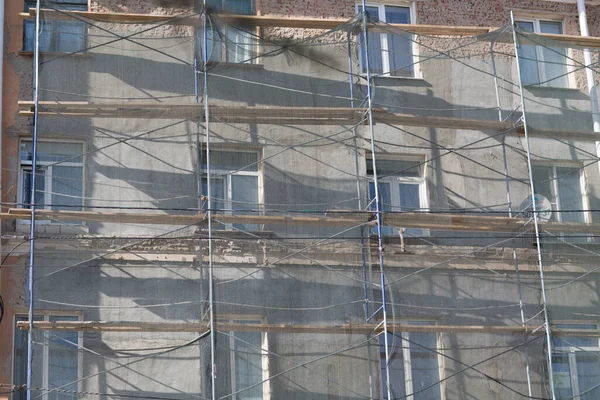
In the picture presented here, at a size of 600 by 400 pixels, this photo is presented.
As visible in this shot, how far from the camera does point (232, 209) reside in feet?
60.5

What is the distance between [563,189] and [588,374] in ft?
9.64

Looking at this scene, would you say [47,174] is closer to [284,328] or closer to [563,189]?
[284,328]

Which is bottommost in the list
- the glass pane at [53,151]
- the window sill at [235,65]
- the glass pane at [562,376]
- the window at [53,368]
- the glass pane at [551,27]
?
the glass pane at [562,376]

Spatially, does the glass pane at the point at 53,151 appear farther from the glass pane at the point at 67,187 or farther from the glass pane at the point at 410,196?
the glass pane at the point at 410,196

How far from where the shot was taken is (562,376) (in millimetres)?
18312

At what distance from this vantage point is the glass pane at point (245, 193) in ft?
61.2

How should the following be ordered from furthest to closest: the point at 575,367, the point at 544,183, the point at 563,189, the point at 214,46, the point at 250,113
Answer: the point at 563,189, the point at 544,183, the point at 214,46, the point at 250,113, the point at 575,367

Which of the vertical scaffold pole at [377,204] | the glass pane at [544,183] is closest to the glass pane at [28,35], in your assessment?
the vertical scaffold pole at [377,204]

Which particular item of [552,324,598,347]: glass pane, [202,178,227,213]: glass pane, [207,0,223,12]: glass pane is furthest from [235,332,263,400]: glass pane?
[207,0,223,12]: glass pane

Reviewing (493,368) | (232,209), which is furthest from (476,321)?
(232,209)

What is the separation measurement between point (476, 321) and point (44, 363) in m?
6.06

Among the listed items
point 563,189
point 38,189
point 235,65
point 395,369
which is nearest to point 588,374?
point 395,369

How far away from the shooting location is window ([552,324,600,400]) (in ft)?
60.0

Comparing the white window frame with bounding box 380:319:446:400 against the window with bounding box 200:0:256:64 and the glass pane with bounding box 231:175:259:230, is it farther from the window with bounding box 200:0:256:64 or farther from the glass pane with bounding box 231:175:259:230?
the window with bounding box 200:0:256:64
